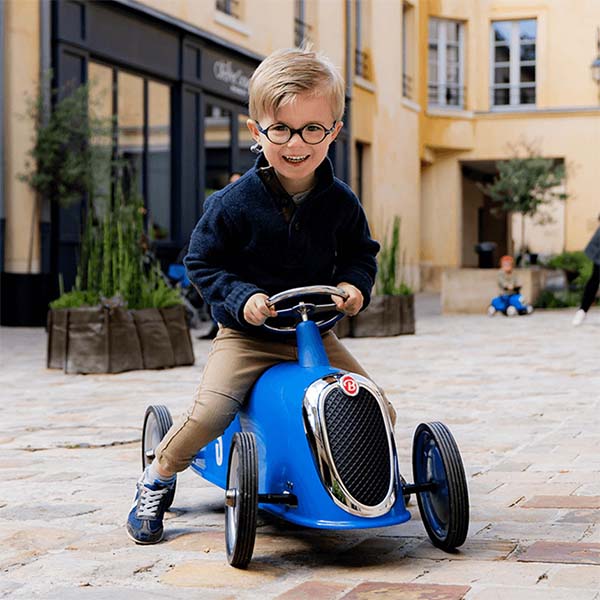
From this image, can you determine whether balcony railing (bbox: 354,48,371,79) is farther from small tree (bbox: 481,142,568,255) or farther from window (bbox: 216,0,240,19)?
window (bbox: 216,0,240,19)

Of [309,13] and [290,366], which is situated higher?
[309,13]

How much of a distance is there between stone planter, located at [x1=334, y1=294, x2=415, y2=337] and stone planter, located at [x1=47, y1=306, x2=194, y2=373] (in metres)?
3.89

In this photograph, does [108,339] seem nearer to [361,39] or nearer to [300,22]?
[300,22]

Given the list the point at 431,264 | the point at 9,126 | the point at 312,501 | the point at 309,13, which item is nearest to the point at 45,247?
the point at 9,126

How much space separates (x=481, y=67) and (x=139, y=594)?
28.9m

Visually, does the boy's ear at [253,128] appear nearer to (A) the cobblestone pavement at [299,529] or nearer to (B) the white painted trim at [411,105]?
(A) the cobblestone pavement at [299,529]

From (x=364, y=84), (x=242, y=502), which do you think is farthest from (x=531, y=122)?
(x=242, y=502)

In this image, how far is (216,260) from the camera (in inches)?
148

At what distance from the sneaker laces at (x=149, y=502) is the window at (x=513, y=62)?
28.3 m

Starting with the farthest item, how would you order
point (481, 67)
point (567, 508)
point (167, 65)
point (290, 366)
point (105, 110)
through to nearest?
point (481, 67), point (167, 65), point (105, 110), point (567, 508), point (290, 366)

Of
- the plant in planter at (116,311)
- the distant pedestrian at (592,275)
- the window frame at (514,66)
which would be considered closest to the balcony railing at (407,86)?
the window frame at (514,66)

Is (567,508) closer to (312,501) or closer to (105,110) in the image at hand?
(312,501)

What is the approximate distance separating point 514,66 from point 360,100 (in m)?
7.38

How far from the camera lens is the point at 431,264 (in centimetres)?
3091
